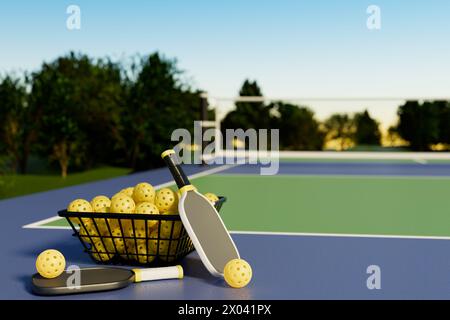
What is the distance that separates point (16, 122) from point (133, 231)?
12140 millimetres

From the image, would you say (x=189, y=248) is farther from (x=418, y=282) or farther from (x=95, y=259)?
(x=418, y=282)

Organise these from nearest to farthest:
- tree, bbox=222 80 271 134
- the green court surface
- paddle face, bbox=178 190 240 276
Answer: paddle face, bbox=178 190 240 276
the green court surface
tree, bbox=222 80 271 134

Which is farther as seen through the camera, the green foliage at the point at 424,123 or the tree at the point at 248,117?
the tree at the point at 248,117

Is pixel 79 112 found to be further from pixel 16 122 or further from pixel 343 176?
pixel 343 176

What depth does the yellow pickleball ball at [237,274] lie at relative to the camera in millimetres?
2879

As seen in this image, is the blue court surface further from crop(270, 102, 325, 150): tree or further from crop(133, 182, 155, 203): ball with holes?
crop(270, 102, 325, 150): tree

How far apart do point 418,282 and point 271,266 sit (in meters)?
0.70

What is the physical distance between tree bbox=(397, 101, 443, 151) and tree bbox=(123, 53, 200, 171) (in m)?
7.09

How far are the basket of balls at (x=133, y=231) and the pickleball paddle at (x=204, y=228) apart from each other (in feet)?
0.27

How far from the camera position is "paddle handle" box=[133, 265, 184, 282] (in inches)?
117

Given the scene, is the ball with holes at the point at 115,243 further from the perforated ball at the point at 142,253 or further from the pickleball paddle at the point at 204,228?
the pickleball paddle at the point at 204,228

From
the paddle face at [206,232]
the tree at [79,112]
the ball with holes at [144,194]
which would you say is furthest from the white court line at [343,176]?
the tree at [79,112]

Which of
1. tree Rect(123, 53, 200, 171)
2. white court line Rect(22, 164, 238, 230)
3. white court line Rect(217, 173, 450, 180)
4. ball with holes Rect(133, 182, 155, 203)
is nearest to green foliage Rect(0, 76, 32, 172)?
tree Rect(123, 53, 200, 171)

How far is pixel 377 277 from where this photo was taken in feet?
10.1
